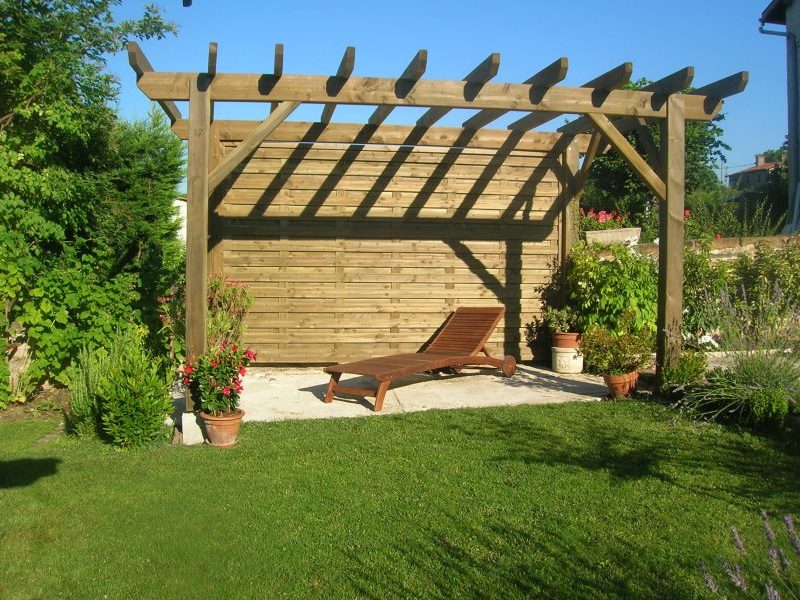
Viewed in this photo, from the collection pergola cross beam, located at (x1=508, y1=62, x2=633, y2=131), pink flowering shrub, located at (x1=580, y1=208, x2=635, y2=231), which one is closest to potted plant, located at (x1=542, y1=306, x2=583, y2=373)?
pink flowering shrub, located at (x1=580, y1=208, x2=635, y2=231)

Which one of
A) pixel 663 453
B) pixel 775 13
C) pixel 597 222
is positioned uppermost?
pixel 775 13

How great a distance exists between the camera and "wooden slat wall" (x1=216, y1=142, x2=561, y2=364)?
371 inches

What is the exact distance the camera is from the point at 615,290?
8977 mm

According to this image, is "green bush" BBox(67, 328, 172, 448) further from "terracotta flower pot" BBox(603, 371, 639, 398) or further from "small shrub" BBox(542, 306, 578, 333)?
"small shrub" BBox(542, 306, 578, 333)

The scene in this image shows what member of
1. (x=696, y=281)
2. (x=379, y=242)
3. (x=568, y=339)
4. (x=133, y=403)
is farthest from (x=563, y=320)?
(x=133, y=403)

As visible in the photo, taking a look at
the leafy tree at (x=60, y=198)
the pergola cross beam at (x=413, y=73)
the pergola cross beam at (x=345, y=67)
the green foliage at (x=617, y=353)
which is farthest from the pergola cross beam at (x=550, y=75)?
the leafy tree at (x=60, y=198)

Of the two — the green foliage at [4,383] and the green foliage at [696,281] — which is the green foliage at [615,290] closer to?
the green foliage at [696,281]

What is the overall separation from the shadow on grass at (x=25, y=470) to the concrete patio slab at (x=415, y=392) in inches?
70.9

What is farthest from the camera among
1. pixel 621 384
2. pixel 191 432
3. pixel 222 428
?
pixel 621 384

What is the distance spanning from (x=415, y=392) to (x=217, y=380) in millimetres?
2638

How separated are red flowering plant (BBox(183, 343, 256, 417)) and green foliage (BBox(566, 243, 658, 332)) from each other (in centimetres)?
466

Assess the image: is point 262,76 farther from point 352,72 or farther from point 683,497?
point 683,497

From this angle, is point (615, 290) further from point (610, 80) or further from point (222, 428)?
point (222, 428)

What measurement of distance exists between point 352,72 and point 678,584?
16.3 ft
